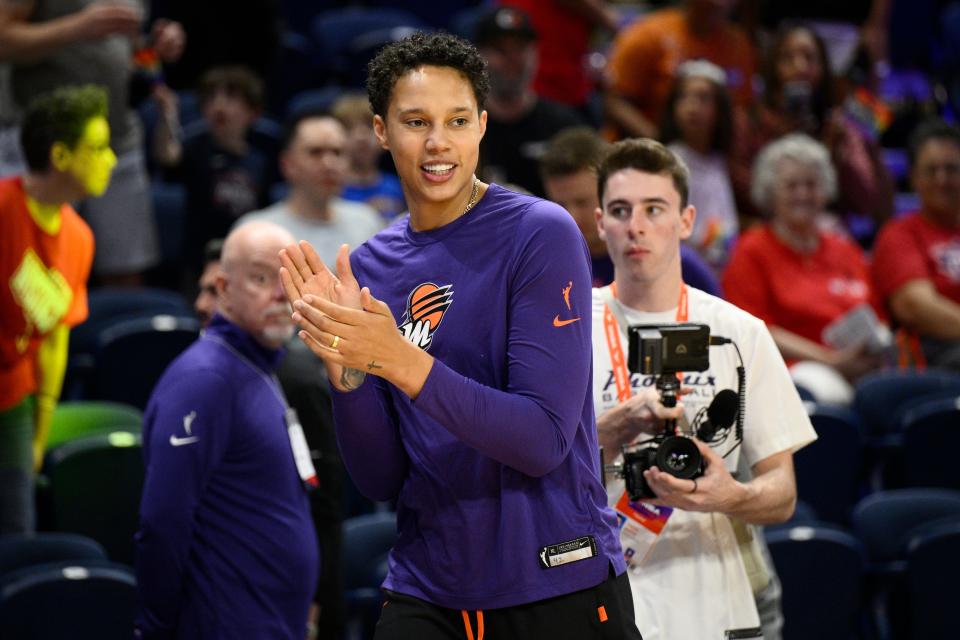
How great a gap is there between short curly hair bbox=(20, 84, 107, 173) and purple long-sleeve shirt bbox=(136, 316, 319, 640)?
1304 millimetres

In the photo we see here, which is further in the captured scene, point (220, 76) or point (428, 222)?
point (220, 76)

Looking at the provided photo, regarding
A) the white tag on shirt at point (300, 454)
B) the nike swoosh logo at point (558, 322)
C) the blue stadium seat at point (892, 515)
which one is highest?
the nike swoosh logo at point (558, 322)

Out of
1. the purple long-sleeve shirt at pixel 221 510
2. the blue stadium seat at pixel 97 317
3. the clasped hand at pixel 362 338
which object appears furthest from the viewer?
the blue stadium seat at pixel 97 317

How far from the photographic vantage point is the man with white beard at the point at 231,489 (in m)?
3.31

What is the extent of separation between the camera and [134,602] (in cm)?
384

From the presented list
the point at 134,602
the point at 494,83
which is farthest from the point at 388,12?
the point at 134,602

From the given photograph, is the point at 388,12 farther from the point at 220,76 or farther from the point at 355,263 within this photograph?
the point at 355,263

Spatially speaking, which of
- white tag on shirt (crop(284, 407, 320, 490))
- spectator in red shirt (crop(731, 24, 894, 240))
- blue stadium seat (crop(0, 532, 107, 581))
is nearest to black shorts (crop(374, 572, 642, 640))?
white tag on shirt (crop(284, 407, 320, 490))

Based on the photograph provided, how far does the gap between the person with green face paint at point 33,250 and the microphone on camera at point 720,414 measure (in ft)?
8.14

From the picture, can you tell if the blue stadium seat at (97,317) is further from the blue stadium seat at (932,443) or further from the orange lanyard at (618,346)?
the blue stadium seat at (932,443)

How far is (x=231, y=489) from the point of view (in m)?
3.43

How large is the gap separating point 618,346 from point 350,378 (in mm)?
960

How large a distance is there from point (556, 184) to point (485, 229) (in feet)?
7.87

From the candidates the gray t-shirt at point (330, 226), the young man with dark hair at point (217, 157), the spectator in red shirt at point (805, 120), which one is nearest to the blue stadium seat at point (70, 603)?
the gray t-shirt at point (330, 226)
